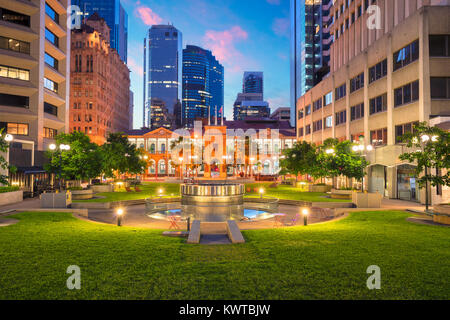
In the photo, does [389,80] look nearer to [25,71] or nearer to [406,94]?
[406,94]

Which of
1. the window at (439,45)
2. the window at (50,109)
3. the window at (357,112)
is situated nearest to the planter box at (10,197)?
the window at (50,109)

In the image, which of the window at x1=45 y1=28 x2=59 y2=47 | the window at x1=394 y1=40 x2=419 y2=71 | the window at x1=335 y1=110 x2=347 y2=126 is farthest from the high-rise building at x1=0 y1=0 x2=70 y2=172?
the window at x1=394 y1=40 x2=419 y2=71

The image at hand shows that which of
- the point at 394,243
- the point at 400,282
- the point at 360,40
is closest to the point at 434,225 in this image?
the point at 394,243

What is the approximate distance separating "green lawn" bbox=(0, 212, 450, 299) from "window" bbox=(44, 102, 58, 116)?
40752 millimetres

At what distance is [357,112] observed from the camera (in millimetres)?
41500

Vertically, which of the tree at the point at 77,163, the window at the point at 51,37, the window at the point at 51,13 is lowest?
the tree at the point at 77,163

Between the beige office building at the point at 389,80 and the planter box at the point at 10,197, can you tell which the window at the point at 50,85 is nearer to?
the planter box at the point at 10,197

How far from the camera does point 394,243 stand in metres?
Answer: 11.7

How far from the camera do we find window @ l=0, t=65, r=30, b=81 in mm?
41594

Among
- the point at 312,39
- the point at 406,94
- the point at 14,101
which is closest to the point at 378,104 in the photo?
the point at 406,94

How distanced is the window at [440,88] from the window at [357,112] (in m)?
12.5

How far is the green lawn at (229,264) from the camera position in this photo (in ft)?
22.8
